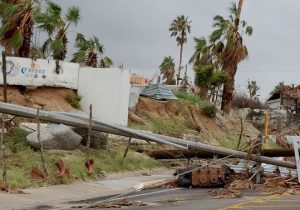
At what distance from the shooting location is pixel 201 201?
15.4 m

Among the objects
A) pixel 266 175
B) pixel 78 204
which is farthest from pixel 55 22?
pixel 78 204

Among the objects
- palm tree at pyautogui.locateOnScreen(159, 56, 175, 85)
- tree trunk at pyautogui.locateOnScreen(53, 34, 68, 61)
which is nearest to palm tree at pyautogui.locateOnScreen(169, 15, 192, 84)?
palm tree at pyautogui.locateOnScreen(159, 56, 175, 85)

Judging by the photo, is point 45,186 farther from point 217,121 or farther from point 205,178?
point 217,121

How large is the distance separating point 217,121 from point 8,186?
2788cm

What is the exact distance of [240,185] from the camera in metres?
19.3

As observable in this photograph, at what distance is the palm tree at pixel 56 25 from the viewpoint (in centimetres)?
3002

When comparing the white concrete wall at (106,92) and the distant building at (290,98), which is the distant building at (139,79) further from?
the white concrete wall at (106,92)

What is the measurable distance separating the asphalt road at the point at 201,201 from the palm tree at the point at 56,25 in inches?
561

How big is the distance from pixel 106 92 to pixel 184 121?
10.4m

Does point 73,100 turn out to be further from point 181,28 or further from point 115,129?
point 181,28

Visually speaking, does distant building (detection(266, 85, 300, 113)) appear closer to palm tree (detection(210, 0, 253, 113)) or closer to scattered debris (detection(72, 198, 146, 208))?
palm tree (detection(210, 0, 253, 113))

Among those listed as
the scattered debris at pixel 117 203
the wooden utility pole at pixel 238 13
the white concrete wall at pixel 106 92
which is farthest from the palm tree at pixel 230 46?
the scattered debris at pixel 117 203

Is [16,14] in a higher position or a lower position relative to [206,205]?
higher

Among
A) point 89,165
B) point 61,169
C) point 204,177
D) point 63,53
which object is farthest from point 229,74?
point 61,169
